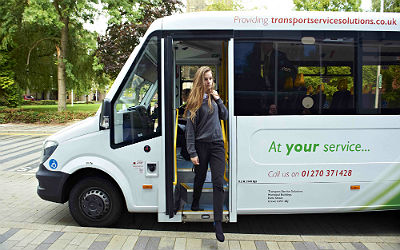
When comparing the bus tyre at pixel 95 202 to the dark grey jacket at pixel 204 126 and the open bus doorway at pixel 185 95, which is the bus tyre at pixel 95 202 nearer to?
the open bus doorway at pixel 185 95

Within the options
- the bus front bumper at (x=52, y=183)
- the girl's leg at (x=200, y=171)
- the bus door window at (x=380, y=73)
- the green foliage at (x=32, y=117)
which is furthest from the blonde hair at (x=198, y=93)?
the green foliage at (x=32, y=117)

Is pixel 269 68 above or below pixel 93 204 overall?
above

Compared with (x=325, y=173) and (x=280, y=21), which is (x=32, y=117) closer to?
(x=280, y=21)

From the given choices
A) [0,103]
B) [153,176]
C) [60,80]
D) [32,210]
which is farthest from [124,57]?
[153,176]

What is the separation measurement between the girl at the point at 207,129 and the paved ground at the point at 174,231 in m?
0.49

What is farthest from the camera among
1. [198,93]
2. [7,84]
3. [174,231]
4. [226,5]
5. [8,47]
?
[226,5]

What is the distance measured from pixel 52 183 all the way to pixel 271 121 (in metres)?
2.90

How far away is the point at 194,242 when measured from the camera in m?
3.84

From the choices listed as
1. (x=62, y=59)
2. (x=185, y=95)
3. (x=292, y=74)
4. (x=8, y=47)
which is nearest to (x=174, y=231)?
(x=292, y=74)

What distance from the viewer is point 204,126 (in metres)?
3.80

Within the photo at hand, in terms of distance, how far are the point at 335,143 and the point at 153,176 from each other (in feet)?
7.49

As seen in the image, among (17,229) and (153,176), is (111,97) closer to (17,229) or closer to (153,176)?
(153,176)

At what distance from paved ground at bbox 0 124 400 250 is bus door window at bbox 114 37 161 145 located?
1.20 m

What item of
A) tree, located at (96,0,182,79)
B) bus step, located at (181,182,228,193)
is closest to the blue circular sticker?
bus step, located at (181,182,228,193)
